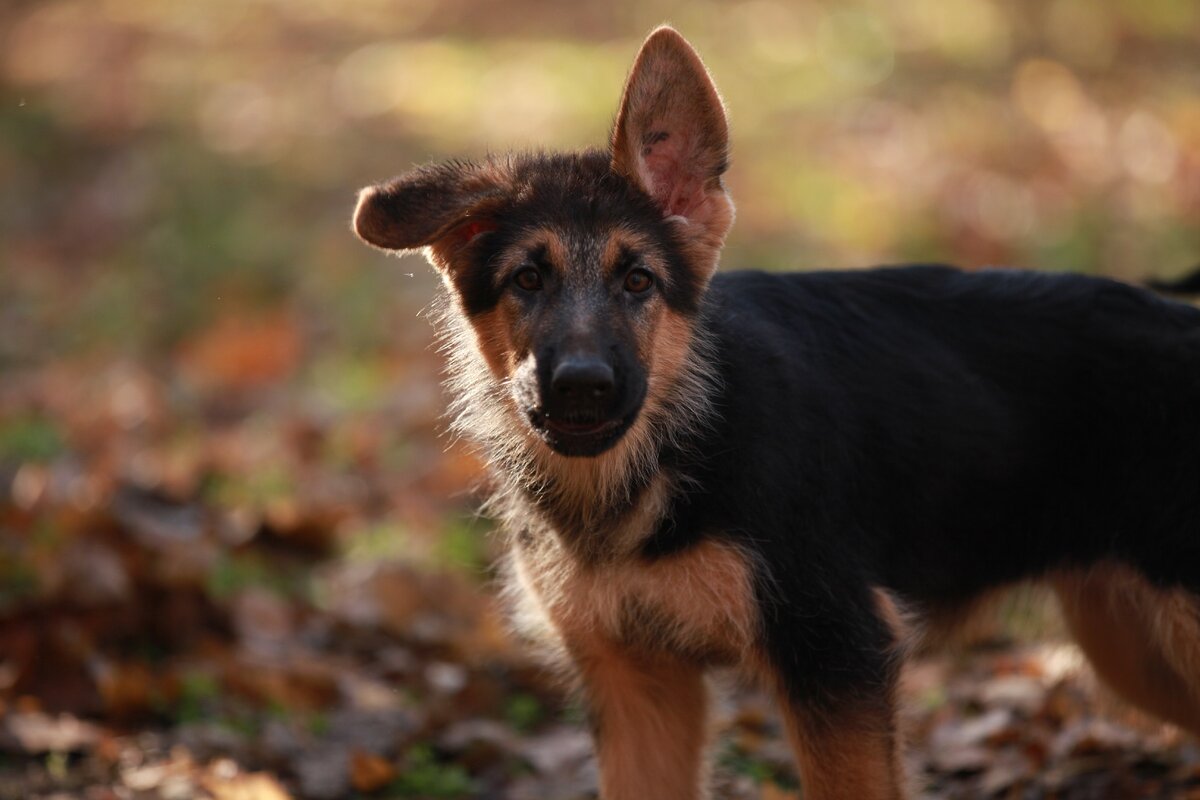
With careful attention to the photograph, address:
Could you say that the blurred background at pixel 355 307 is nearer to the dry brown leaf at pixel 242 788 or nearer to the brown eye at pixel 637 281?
the dry brown leaf at pixel 242 788

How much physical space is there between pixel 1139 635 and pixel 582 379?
2564 mm

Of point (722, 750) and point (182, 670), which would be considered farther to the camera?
point (182, 670)

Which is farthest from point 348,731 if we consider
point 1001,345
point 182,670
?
point 1001,345

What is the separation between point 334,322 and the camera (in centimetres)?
1220

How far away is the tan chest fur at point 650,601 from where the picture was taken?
4.48m

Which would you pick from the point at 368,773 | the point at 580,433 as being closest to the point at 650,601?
the point at 580,433

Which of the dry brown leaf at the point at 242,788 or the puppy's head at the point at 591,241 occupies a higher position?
the puppy's head at the point at 591,241

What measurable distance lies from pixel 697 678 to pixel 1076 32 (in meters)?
11.9

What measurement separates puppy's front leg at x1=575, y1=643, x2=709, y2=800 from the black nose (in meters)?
1.06

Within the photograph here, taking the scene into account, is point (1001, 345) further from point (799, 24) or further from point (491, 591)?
point (799, 24)

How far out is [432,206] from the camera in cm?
459

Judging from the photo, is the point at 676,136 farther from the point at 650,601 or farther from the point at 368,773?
the point at 368,773

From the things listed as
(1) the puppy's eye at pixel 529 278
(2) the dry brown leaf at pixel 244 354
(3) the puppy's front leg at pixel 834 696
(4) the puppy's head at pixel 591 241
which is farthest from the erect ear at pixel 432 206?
(2) the dry brown leaf at pixel 244 354

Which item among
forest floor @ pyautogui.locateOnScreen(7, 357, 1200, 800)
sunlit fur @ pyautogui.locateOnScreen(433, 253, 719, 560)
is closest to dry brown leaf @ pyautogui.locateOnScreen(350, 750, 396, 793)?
forest floor @ pyautogui.locateOnScreen(7, 357, 1200, 800)
